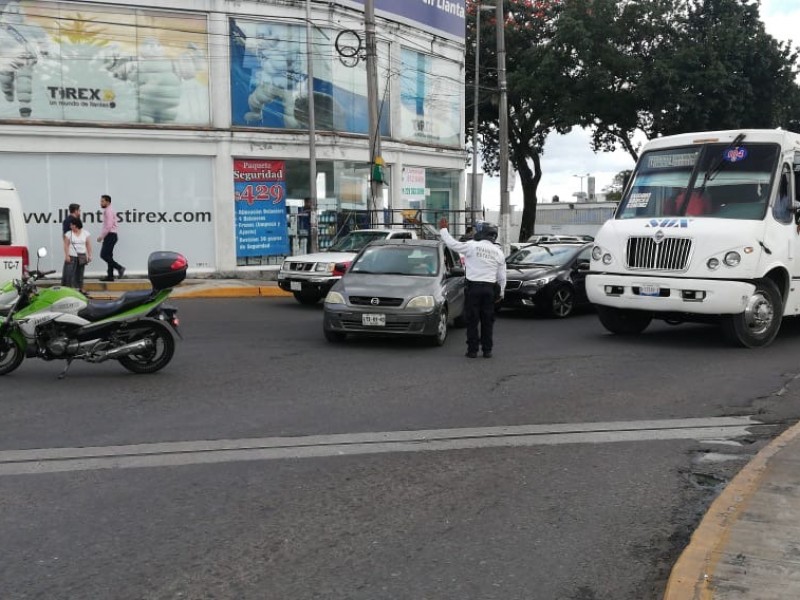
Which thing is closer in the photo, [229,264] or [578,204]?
[229,264]

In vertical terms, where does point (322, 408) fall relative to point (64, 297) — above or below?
below

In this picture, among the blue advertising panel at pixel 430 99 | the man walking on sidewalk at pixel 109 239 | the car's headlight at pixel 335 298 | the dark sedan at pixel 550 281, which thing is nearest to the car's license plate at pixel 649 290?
the dark sedan at pixel 550 281

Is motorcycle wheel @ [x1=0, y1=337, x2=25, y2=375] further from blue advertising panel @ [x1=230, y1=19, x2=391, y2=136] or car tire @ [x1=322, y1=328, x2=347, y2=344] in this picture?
blue advertising panel @ [x1=230, y1=19, x2=391, y2=136]

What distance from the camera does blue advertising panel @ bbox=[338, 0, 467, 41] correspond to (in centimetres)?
2500

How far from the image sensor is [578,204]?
60156mm

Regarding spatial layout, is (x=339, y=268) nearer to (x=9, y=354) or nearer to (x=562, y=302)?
(x=562, y=302)

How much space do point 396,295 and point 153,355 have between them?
10.9 ft

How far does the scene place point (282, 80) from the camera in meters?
22.5

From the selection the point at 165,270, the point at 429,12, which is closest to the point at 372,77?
the point at 429,12

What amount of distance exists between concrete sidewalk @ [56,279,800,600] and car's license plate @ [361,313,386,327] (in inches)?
221

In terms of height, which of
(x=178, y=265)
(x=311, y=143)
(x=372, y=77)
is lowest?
(x=178, y=265)

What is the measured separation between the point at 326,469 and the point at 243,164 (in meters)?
17.5

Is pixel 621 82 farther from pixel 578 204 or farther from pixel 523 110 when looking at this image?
pixel 578 204

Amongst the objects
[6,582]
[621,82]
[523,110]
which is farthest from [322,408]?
[523,110]
